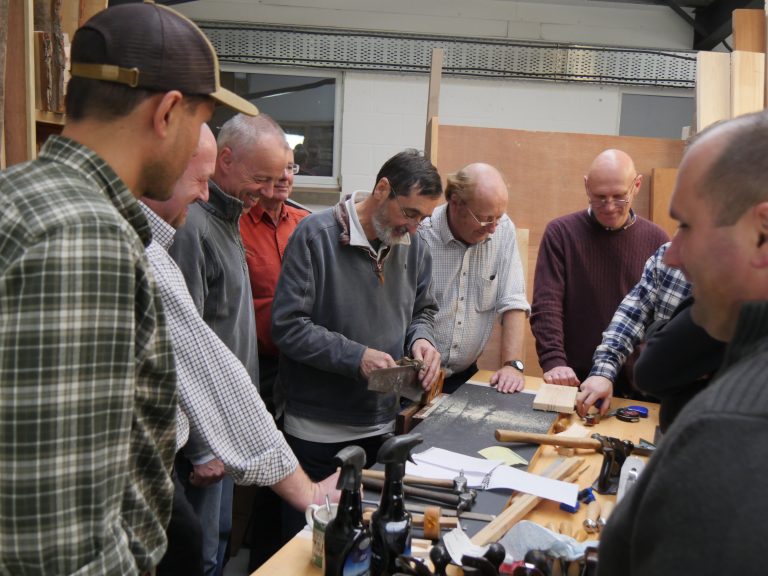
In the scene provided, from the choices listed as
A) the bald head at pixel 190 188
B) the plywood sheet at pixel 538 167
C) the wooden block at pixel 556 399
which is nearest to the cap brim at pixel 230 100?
the bald head at pixel 190 188

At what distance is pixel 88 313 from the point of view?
0.86 m

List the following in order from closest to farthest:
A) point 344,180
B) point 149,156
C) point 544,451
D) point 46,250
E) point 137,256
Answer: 1. point 46,250
2. point 137,256
3. point 149,156
4. point 544,451
5. point 344,180

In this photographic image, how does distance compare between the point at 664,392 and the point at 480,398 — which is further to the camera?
the point at 480,398

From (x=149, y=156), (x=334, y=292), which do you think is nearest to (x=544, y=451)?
(x=334, y=292)

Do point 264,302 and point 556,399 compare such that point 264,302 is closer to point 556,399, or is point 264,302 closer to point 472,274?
point 472,274

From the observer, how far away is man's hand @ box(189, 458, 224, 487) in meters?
1.83

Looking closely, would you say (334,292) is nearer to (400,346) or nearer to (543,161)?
(400,346)

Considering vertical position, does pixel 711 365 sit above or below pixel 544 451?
above

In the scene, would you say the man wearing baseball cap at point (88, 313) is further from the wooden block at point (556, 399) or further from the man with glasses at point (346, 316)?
the wooden block at point (556, 399)

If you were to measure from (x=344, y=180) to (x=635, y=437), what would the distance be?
3.77 meters

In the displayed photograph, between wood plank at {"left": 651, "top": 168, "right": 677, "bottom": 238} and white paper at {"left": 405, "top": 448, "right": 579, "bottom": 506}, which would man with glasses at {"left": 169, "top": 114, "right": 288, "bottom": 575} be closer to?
white paper at {"left": 405, "top": 448, "right": 579, "bottom": 506}

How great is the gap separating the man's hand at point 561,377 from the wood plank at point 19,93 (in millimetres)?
2117

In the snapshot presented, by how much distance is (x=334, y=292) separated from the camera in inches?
96.7

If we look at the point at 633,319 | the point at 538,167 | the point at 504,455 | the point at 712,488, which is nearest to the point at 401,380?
the point at 504,455
